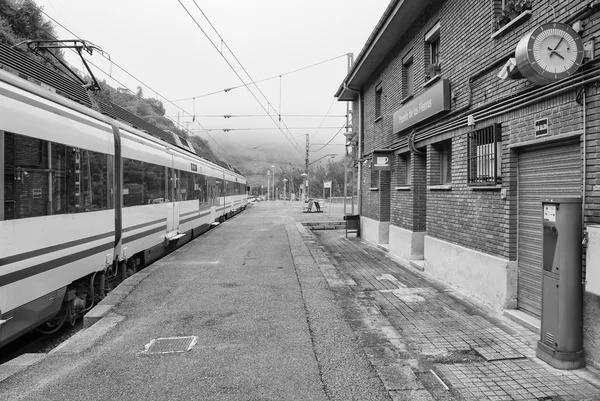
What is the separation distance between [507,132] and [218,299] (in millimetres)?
4780

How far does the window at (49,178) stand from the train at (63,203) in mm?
10

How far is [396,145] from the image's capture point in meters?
10.7

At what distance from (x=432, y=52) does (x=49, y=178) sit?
7.82 metres

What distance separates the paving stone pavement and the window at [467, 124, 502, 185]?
6.32 feet

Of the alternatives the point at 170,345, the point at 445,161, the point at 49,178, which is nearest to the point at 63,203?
the point at 49,178

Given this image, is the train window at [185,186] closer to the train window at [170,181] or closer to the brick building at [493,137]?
the train window at [170,181]

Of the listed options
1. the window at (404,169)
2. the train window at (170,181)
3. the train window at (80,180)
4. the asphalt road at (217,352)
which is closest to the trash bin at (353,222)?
the window at (404,169)

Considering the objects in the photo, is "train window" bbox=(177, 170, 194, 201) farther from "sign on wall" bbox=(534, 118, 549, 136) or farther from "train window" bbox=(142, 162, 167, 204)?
"sign on wall" bbox=(534, 118, 549, 136)

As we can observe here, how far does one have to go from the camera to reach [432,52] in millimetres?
8711

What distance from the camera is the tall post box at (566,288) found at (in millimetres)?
3672

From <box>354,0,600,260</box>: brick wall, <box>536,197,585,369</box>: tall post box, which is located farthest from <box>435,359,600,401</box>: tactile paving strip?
<box>354,0,600,260</box>: brick wall

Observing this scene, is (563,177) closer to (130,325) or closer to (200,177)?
(130,325)

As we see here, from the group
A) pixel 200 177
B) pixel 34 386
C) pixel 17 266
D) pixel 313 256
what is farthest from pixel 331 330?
pixel 200 177

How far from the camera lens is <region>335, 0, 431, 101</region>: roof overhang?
8564 mm
